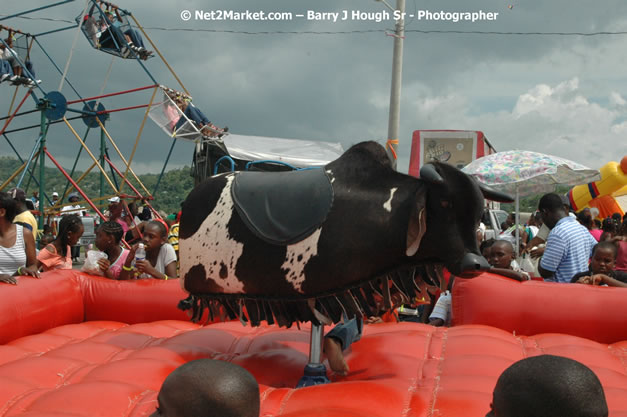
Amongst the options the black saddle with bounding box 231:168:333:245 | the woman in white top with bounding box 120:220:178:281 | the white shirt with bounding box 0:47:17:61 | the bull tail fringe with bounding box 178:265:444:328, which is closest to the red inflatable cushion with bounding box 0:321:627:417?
the bull tail fringe with bounding box 178:265:444:328

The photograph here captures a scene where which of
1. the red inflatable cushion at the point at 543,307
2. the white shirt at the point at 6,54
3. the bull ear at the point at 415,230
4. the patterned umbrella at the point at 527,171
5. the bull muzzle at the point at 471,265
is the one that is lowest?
the red inflatable cushion at the point at 543,307

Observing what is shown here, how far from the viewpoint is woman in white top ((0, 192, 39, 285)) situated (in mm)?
3736

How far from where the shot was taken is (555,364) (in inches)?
46.8

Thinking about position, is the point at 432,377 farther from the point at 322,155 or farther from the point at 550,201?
the point at 322,155

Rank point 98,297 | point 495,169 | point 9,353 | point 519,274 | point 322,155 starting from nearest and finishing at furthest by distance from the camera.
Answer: point 9,353 < point 519,274 < point 98,297 < point 495,169 < point 322,155

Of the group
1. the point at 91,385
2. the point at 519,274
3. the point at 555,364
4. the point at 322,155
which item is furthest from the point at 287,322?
the point at 322,155

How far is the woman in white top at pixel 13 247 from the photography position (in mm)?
3736

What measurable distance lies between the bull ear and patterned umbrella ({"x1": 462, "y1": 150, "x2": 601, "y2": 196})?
353cm

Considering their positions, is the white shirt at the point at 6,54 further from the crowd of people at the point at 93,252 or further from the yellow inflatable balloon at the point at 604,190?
the yellow inflatable balloon at the point at 604,190

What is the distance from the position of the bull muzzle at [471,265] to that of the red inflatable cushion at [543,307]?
4.49ft

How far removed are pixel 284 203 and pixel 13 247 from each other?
2.32 m

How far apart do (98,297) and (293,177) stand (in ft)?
6.73

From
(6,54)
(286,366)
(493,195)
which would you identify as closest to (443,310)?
(286,366)

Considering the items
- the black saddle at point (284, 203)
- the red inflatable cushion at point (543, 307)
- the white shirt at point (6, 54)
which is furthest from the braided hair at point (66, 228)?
the white shirt at point (6, 54)
